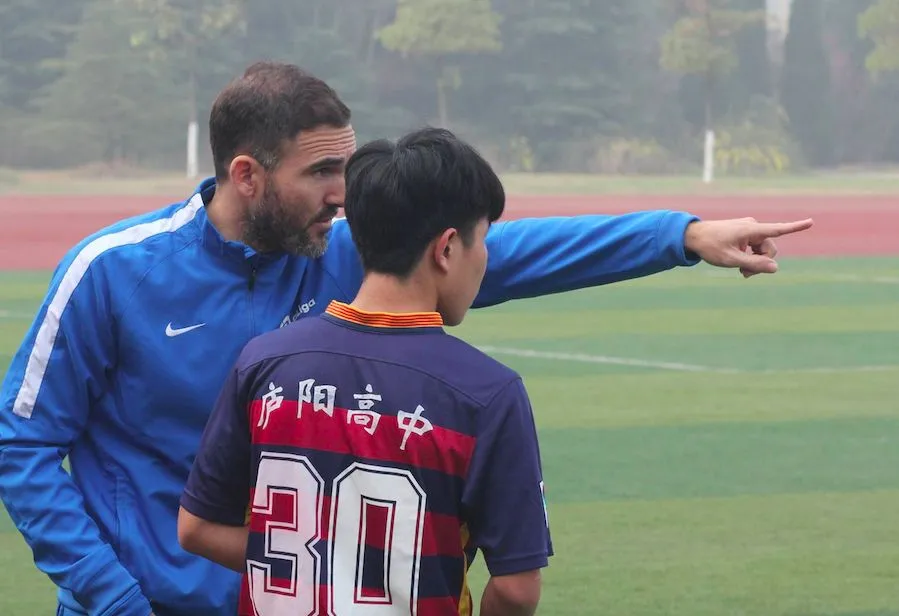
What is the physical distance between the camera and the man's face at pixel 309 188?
2732 millimetres

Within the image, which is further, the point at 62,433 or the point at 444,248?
the point at 62,433

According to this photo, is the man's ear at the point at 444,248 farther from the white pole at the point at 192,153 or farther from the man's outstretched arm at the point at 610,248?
the white pole at the point at 192,153

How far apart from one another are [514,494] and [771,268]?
0.81 m

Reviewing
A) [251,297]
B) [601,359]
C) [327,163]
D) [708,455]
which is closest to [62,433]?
[251,297]

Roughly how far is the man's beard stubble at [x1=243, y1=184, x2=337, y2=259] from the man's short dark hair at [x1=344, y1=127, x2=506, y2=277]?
46cm

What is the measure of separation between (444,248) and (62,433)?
89 centimetres

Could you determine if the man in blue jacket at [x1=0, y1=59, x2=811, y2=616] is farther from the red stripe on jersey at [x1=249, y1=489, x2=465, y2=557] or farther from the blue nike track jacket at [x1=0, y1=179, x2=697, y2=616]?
the red stripe on jersey at [x1=249, y1=489, x2=465, y2=557]

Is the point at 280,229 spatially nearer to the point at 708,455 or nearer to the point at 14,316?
the point at 708,455

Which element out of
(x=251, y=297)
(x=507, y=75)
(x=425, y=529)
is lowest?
(x=507, y=75)

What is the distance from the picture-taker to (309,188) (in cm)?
275

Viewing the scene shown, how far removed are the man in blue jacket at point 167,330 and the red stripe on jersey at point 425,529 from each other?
55 centimetres

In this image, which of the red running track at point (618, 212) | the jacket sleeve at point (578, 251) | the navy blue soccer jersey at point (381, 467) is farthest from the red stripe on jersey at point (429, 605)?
the red running track at point (618, 212)

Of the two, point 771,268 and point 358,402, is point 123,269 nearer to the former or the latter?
point 358,402

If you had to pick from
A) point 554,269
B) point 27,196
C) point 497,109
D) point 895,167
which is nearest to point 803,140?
point 895,167
